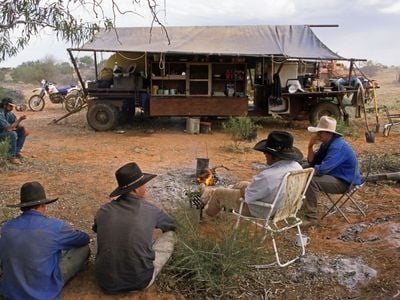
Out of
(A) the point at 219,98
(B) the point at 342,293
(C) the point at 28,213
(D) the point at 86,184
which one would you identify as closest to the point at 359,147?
(A) the point at 219,98

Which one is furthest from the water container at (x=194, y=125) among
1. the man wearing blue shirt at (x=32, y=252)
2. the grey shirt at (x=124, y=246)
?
the man wearing blue shirt at (x=32, y=252)

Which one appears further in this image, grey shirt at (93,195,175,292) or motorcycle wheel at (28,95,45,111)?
motorcycle wheel at (28,95,45,111)

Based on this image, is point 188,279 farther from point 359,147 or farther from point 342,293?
point 359,147

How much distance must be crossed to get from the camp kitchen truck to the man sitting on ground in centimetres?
901

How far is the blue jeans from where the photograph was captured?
27.4ft

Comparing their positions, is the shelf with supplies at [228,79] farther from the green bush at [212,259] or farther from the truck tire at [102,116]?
the green bush at [212,259]

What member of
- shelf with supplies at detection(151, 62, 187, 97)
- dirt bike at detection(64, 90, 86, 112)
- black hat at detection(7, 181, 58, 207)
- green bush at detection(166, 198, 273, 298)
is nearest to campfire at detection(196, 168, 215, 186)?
green bush at detection(166, 198, 273, 298)

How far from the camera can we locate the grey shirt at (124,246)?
11.5 feet

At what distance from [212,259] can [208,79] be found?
32.3ft

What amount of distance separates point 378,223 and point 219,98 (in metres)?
8.24

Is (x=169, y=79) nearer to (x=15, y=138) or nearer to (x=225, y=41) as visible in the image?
(x=225, y=41)

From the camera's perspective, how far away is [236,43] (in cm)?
1349

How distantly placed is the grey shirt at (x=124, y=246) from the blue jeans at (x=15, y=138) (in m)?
5.41

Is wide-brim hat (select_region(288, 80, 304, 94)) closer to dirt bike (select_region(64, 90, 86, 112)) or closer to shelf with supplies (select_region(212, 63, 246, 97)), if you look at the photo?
shelf with supplies (select_region(212, 63, 246, 97))
